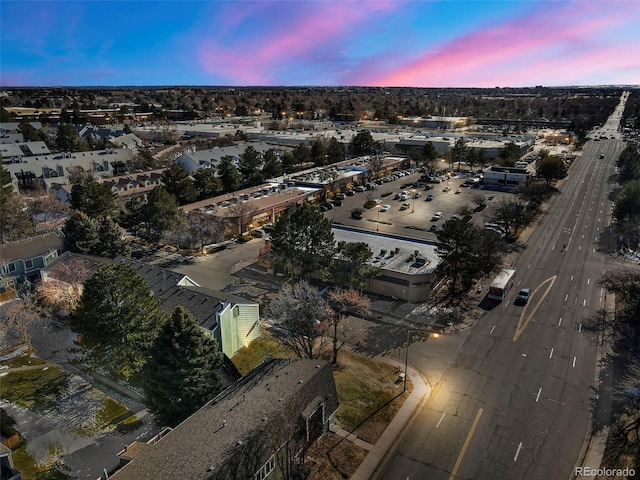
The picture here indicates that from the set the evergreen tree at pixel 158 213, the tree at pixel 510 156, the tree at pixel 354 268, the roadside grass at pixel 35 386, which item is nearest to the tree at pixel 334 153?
the tree at pixel 510 156

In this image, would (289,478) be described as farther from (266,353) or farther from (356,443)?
(266,353)

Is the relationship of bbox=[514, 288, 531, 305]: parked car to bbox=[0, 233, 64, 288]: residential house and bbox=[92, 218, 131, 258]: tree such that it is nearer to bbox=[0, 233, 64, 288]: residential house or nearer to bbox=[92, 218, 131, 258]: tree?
bbox=[92, 218, 131, 258]: tree

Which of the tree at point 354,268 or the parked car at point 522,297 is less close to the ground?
the tree at point 354,268

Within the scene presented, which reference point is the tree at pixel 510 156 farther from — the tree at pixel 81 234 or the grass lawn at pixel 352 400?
the tree at pixel 81 234

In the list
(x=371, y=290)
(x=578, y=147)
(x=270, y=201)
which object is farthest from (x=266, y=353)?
(x=578, y=147)

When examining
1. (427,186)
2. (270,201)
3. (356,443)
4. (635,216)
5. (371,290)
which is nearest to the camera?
(356,443)
